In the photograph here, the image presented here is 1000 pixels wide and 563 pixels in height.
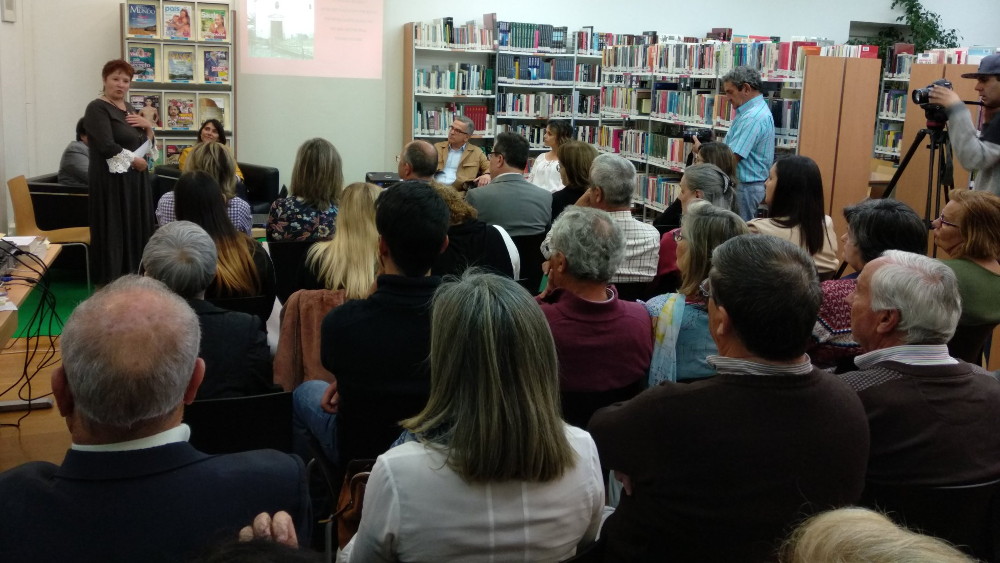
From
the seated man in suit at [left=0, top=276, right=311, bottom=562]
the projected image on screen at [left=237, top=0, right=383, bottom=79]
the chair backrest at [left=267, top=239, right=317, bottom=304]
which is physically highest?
the projected image on screen at [left=237, top=0, right=383, bottom=79]

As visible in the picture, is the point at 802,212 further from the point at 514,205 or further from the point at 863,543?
the point at 863,543

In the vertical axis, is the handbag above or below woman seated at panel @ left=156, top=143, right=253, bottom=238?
below

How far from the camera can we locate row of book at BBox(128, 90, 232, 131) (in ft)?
26.3

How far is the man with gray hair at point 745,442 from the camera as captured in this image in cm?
154

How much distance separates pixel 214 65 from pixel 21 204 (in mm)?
2651

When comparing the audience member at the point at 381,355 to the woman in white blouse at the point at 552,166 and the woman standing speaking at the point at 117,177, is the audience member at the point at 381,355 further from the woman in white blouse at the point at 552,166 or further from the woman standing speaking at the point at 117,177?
the woman standing speaking at the point at 117,177

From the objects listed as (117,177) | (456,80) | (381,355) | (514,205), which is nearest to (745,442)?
(381,355)

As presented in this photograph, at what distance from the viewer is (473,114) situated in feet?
30.3

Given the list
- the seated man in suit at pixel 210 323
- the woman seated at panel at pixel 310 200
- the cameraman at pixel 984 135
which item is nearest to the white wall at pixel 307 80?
the woman seated at panel at pixel 310 200

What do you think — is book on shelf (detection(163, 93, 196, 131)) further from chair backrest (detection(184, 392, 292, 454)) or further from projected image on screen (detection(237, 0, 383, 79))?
chair backrest (detection(184, 392, 292, 454))

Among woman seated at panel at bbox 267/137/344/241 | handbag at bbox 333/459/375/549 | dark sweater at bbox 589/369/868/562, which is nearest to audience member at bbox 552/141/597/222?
woman seated at panel at bbox 267/137/344/241

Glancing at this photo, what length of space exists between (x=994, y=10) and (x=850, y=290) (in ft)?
38.4

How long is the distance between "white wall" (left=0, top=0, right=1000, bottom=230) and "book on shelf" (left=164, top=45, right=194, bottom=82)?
2.27 feet

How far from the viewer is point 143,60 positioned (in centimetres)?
791
